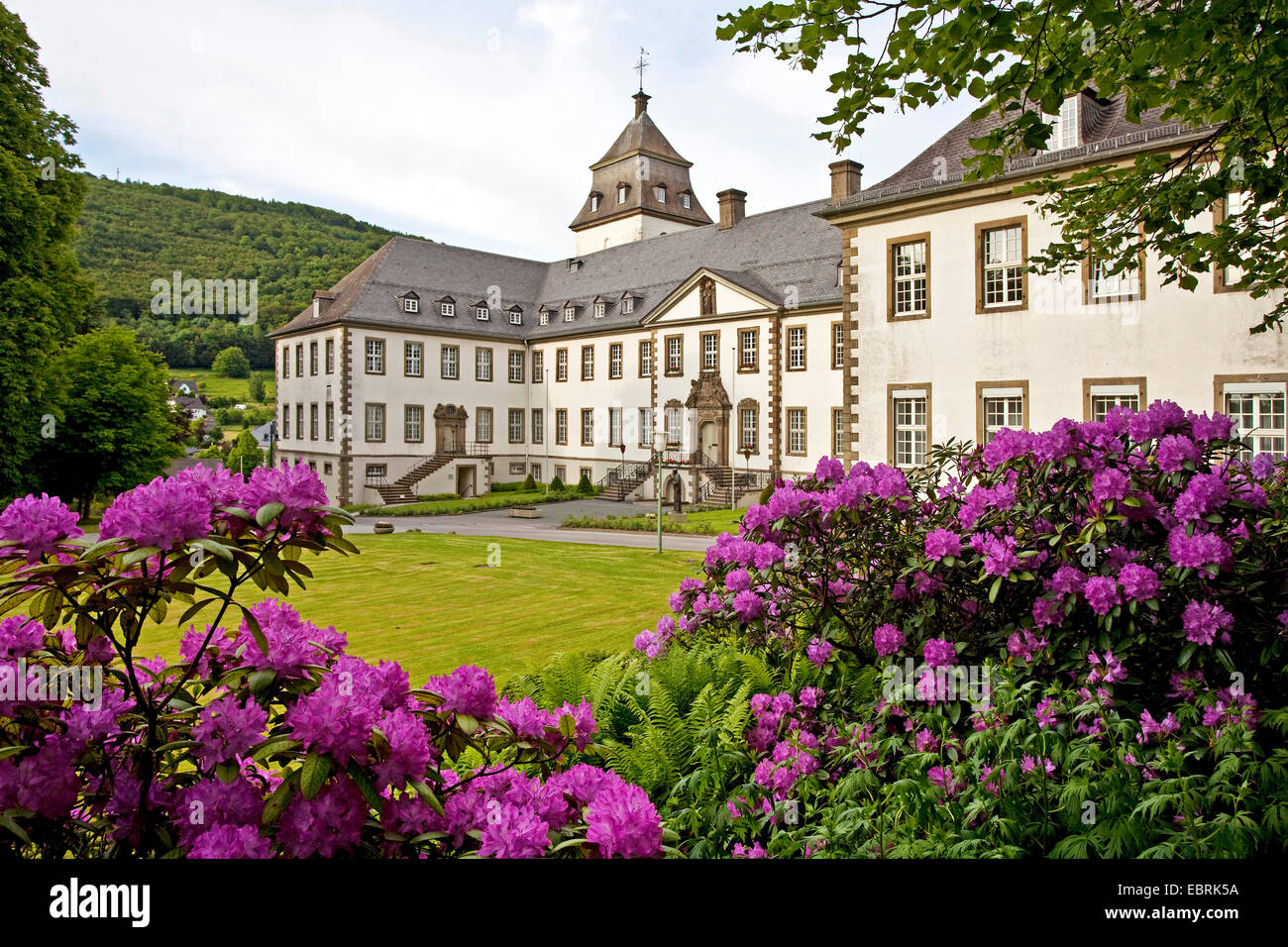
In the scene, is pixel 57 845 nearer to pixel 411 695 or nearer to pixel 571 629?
pixel 411 695

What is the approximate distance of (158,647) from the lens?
9.76 m

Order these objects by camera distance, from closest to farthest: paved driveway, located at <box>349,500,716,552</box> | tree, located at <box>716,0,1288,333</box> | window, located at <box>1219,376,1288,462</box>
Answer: tree, located at <box>716,0,1288,333</box> < window, located at <box>1219,376,1288,462</box> < paved driveway, located at <box>349,500,716,552</box>

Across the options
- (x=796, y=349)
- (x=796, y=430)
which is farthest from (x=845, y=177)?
(x=796, y=430)

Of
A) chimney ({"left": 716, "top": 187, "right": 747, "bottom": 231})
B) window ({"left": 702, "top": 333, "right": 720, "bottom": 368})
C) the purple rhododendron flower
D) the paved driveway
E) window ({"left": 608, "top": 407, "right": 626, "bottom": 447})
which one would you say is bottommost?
the paved driveway

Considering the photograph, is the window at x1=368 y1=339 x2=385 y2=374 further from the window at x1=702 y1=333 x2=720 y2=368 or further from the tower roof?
the tower roof

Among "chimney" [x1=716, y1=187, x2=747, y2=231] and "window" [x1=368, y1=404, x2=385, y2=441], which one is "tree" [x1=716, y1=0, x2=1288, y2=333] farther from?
"window" [x1=368, y1=404, x2=385, y2=441]

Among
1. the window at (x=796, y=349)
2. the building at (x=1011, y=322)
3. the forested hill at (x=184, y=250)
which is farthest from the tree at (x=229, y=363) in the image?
the building at (x=1011, y=322)

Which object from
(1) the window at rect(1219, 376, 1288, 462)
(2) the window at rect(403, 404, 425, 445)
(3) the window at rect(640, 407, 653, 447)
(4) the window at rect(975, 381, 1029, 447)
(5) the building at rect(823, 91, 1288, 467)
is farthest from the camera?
(2) the window at rect(403, 404, 425, 445)

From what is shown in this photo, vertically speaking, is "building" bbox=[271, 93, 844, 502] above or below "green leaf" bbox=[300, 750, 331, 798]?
above

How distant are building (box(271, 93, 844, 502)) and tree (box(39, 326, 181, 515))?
2128 centimetres

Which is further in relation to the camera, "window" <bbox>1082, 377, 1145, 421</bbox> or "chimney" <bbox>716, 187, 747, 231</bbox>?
"chimney" <bbox>716, 187, 747, 231</bbox>

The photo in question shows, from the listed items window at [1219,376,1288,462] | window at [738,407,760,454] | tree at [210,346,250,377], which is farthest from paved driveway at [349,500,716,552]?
window at [1219,376,1288,462]

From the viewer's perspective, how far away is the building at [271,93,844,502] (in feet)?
118

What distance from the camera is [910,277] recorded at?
68.2 ft
